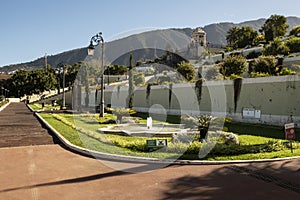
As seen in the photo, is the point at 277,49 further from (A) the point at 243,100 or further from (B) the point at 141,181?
(B) the point at 141,181

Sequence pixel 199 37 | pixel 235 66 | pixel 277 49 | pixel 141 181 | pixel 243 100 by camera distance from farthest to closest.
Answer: pixel 199 37
pixel 277 49
pixel 235 66
pixel 243 100
pixel 141 181

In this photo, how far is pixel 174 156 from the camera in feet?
31.7

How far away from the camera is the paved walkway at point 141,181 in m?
6.14

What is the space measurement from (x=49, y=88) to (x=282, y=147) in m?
81.2

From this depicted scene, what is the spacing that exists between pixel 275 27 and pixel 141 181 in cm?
6793

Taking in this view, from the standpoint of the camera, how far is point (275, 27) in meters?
66.1

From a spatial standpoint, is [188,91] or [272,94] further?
[188,91]

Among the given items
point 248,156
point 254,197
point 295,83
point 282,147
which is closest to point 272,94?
point 295,83

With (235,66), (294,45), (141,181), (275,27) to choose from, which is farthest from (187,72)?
(275,27)

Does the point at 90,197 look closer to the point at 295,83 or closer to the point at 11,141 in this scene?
the point at 11,141

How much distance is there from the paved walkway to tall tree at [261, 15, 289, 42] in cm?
6242

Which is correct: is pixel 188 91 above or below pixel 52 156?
above

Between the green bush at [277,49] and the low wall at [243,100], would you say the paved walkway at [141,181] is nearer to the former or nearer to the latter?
the low wall at [243,100]

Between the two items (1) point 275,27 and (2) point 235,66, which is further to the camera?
(1) point 275,27
